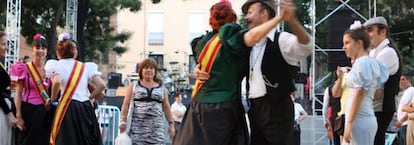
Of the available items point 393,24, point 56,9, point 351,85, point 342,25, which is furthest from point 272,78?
point 56,9

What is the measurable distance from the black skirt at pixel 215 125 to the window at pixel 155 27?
40.0 m

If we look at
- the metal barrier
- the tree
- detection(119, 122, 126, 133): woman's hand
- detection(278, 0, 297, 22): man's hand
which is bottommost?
the metal barrier

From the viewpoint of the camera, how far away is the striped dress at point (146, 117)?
21.6 feet

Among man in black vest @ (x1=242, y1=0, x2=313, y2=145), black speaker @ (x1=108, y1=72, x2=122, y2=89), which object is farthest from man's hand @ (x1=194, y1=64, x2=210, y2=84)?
black speaker @ (x1=108, y1=72, x2=122, y2=89)

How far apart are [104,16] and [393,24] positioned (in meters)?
9.56

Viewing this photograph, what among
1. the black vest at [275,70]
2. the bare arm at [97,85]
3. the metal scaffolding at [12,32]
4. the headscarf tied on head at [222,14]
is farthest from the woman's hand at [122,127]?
the metal scaffolding at [12,32]

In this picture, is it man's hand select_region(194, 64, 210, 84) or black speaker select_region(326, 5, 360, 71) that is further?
black speaker select_region(326, 5, 360, 71)

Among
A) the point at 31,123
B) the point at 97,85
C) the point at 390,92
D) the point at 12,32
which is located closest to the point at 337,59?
the point at 97,85

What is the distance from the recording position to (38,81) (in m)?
5.81

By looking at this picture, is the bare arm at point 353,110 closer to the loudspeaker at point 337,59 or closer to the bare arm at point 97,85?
the bare arm at point 97,85

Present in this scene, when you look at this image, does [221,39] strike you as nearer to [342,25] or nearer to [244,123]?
[244,123]

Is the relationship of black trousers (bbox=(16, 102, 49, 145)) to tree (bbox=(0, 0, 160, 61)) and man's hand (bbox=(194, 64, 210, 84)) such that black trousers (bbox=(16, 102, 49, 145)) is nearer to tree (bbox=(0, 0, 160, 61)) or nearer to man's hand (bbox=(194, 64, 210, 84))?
man's hand (bbox=(194, 64, 210, 84))

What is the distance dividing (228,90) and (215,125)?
0.21 m

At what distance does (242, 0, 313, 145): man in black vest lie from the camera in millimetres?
3861
